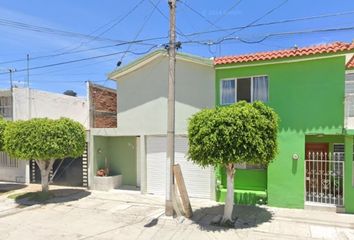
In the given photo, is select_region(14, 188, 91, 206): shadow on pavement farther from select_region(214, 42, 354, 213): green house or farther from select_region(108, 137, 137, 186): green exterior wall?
select_region(214, 42, 354, 213): green house

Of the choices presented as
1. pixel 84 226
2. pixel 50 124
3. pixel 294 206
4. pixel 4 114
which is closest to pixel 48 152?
pixel 50 124

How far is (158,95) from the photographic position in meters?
14.4

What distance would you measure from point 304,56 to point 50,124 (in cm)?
1049

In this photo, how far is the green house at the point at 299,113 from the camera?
447 inches

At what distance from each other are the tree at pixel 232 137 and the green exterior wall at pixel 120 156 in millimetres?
7694

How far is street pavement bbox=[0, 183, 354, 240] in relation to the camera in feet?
30.7

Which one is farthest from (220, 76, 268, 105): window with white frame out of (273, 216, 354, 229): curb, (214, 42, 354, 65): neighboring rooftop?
(273, 216, 354, 229): curb

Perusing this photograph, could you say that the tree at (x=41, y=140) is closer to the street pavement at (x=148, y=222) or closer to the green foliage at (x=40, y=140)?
the green foliage at (x=40, y=140)

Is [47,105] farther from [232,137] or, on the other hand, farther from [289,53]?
[289,53]

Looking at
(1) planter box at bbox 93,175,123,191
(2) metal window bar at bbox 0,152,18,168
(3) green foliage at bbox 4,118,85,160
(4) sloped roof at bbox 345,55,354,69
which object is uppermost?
(4) sloped roof at bbox 345,55,354,69

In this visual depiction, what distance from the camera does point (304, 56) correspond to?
459 inches

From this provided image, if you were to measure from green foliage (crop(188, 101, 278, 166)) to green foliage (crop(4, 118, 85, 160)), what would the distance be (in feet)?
21.1

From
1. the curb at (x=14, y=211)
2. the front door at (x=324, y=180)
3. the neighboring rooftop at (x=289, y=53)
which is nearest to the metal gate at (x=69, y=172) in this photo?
the curb at (x=14, y=211)

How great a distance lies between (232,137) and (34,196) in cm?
1008
